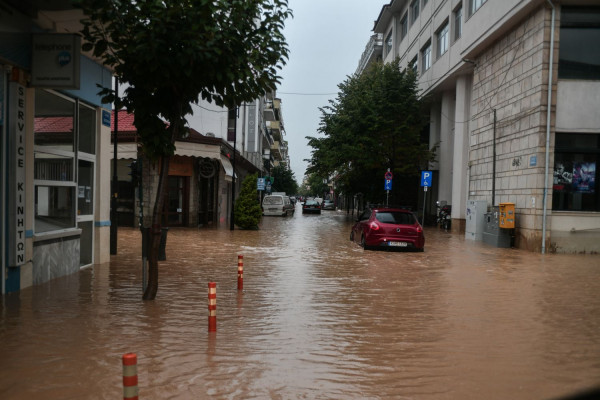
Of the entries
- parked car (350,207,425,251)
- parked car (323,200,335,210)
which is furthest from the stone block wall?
parked car (323,200,335,210)

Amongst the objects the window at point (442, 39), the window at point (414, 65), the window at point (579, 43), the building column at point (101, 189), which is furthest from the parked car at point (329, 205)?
the building column at point (101, 189)

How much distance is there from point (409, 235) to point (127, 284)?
9365 millimetres

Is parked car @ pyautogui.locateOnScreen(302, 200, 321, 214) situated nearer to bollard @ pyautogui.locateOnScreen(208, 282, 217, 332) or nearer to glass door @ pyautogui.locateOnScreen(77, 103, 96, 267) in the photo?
glass door @ pyautogui.locateOnScreen(77, 103, 96, 267)

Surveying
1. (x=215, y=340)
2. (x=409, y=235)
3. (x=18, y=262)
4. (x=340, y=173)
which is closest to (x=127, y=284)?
(x=18, y=262)

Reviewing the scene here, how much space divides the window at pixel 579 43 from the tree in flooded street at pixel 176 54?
514 inches

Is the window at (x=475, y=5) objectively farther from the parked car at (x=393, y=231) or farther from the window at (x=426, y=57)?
the parked car at (x=393, y=231)

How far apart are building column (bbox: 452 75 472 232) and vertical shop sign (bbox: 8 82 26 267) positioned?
22.1 m

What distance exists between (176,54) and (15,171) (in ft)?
10.8

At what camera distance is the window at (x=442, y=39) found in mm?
29297

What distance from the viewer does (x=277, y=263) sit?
13055mm

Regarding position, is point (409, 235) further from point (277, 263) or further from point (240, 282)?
point (240, 282)

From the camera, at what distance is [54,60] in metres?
8.17

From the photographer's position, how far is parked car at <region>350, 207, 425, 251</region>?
1598 cm

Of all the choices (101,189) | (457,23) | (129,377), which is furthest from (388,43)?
(129,377)
